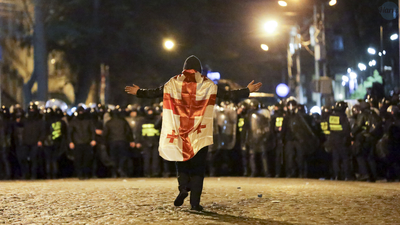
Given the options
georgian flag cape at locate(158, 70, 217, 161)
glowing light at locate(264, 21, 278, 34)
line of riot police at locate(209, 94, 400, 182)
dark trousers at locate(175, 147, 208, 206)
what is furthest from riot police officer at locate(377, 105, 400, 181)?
glowing light at locate(264, 21, 278, 34)

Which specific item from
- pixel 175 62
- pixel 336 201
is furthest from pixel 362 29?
pixel 336 201

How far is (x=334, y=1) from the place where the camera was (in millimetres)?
20375

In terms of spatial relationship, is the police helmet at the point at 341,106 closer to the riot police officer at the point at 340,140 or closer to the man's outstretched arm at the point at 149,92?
the riot police officer at the point at 340,140

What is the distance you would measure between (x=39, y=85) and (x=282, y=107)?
1499 centimetres

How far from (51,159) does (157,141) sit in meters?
3.07

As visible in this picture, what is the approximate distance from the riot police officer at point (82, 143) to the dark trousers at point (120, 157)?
0.59m

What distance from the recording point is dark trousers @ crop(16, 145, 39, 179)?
657 inches

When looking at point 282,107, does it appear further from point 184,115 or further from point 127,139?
point 184,115

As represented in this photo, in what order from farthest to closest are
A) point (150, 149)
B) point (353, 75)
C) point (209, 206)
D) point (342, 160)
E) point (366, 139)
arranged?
1. point (353, 75)
2. point (150, 149)
3. point (342, 160)
4. point (366, 139)
5. point (209, 206)

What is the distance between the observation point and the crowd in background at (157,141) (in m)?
15.5

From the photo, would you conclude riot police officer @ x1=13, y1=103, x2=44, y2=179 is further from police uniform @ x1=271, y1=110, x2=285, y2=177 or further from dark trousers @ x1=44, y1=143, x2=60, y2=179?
police uniform @ x1=271, y1=110, x2=285, y2=177

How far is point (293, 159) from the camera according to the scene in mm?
16016

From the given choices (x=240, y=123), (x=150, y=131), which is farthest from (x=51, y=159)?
(x=240, y=123)

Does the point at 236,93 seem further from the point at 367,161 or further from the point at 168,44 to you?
the point at 168,44
